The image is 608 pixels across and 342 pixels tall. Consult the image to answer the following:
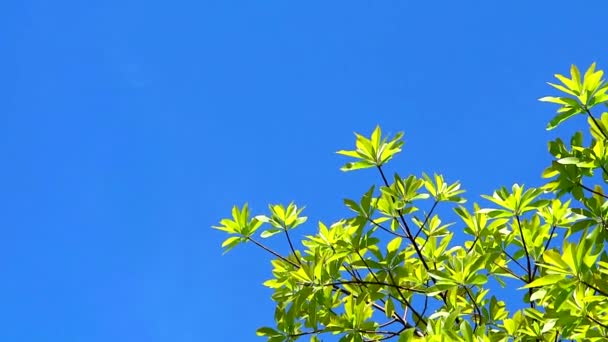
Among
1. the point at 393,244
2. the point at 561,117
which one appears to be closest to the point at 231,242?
the point at 393,244

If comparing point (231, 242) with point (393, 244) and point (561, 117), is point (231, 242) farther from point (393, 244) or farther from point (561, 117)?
point (561, 117)

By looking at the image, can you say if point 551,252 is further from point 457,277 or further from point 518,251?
point 518,251

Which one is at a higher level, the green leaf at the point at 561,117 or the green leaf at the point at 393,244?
the green leaf at the point at 393,244

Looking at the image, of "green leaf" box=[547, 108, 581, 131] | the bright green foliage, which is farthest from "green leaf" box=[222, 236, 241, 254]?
"green leaf" box=[547, 108, 581, 131]

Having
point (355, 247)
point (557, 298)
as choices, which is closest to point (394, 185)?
point (355, 247)

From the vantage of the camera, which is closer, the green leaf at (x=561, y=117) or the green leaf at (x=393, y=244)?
the green leaf at (x=561, y=117)

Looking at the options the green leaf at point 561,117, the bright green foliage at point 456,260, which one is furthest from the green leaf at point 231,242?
the green leaf at point 561,117

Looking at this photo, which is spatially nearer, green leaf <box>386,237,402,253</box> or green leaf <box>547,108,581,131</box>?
green leaf <box>547,108,581,131</box>

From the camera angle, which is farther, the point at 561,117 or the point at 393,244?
the point at 393,244

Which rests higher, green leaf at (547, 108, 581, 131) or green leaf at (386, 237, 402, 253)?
green leaf at (386, 237, 402, 253)

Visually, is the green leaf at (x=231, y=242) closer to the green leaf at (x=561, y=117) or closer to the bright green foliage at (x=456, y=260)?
the bright green foliage at (x=456, y=260)

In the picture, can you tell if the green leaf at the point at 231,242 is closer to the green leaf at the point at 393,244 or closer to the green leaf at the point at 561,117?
the green leaf at the point at 393,244

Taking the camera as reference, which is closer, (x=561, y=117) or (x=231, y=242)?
(x=561, y=117)

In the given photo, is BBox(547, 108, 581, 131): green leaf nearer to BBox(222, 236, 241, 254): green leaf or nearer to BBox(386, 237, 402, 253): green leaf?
BBox(386, 237, 402, 253): green leaf
